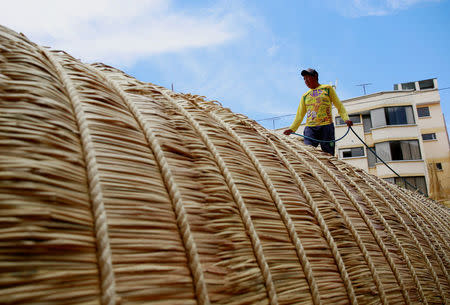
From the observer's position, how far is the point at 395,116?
2219 centimetres

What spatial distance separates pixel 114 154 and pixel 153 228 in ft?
0.54

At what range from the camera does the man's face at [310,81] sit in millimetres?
3805

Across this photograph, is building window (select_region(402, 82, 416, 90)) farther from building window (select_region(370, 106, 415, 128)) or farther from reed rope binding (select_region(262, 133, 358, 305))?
reed rope binding (select_region(262, 133, 358, 305))

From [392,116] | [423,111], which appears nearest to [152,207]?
[392,116]

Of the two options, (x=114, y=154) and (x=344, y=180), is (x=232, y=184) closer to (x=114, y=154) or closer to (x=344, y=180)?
(x=114, y=154)

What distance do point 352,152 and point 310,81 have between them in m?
20.2

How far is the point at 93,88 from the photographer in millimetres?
799

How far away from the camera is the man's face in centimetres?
380

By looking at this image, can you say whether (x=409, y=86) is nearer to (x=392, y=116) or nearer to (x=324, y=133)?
(x=392, y=116)

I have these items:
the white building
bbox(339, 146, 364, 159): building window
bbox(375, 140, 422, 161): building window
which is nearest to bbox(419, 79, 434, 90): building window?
the white building

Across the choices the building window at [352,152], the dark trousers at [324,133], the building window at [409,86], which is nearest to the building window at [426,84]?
the building window at [409,86]

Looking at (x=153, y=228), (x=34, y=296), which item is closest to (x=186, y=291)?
(x=153, y=228)

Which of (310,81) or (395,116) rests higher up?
(395,116)

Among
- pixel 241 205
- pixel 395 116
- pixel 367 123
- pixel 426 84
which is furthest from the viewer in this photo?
pixel 426 84
